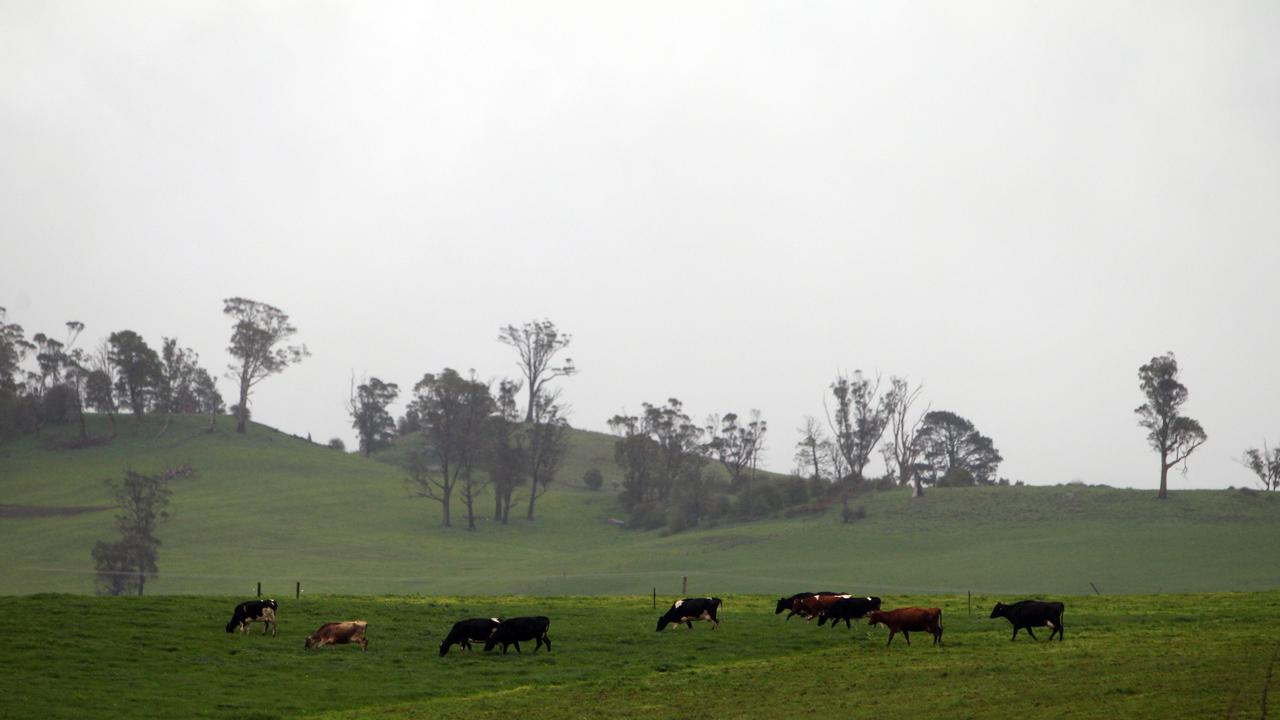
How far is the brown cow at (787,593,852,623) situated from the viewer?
33.1m

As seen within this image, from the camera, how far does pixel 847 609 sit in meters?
32.0

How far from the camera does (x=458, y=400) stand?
375 ft

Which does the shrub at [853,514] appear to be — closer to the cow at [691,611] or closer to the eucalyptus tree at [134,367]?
the cow at [691,611]

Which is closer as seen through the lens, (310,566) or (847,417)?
(310,566)

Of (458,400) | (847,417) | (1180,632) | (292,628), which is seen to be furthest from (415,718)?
(458,400)

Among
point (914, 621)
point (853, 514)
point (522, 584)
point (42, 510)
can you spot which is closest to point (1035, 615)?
point (914, 621)

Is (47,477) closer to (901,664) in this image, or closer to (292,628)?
(292,628)

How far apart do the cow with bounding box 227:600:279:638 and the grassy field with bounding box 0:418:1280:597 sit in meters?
31.6

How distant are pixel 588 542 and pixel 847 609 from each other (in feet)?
211

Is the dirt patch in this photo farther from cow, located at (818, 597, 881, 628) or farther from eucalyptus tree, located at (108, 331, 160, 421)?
cow, located at (818, 597, 881, 628)

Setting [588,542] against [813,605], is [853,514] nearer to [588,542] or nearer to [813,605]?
[588,542]

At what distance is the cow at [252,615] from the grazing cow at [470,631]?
4966 mm

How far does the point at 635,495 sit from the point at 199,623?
274ft

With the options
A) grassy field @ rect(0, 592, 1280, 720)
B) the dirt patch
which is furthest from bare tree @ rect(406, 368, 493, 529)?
grassy field @ rect(0, 592, 1280, 720)
